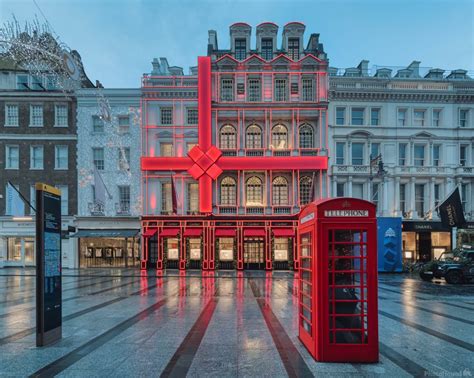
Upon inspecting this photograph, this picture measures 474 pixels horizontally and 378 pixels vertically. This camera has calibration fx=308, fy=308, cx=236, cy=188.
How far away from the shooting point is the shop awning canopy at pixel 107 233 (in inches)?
989

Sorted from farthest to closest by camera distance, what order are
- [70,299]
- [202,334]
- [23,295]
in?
[23,295] < [70,299] < [202,334]

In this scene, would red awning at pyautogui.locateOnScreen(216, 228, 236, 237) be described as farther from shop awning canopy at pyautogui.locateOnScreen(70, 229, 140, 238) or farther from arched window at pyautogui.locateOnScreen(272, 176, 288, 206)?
shop awning canopy at pyautogui.locateOnScreen(70, 229, 140, 238)

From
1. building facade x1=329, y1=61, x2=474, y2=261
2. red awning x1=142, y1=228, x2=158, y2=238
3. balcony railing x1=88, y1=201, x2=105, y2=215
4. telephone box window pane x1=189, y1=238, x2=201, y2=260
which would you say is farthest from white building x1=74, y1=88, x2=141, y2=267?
building facade x1=329, y1=61, x2=474, y2=261

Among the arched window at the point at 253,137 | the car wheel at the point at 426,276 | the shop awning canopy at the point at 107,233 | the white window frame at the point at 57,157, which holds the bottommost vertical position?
the car wheel at the point at 426,276

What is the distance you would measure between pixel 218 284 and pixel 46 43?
14219mm

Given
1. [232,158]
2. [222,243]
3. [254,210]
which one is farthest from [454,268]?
[232,158]

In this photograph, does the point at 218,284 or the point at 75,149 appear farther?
the point at 75,149

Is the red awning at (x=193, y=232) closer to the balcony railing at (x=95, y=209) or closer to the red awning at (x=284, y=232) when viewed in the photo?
the red awning at (x=284, y=232)

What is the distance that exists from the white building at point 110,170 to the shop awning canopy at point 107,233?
489 mm

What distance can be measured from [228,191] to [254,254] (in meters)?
5.73

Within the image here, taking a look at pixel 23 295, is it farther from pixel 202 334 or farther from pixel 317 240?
pixel 317 240

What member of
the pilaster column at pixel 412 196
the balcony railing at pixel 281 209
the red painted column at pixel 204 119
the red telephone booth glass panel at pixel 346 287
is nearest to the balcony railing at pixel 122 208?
the red painted column at pixel 204 119

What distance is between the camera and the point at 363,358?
587 centimetres

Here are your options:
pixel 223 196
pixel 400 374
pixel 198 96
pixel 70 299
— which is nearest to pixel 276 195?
pixel 223 196
